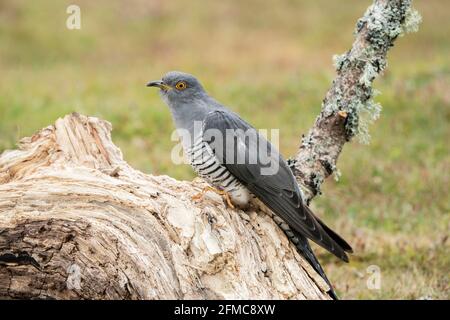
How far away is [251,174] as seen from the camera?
4.90 meters

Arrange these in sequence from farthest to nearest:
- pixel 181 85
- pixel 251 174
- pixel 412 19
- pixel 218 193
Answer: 1. pixel 412 19
2. pixel 181 85
3. pixel 218 193
4. pixel 251 174

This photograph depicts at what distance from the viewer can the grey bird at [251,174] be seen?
484 centimetres

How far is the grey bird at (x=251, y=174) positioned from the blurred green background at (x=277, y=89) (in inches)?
59.1

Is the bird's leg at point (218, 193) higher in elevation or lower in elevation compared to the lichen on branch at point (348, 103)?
lower

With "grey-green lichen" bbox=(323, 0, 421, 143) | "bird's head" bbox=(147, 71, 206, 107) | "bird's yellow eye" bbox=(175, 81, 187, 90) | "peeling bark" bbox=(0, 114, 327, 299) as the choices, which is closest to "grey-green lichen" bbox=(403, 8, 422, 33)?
"grey-green lichen" bbox=(323, 0, 421, 143)

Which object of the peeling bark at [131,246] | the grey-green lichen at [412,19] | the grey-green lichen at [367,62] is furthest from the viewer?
the grey-green lichen at [412,19]

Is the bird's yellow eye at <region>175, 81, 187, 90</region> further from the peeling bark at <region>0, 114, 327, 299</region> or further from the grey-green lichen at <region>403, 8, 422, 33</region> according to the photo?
A: the grey-green lichen at <region>403, 8, 422, 33</region>

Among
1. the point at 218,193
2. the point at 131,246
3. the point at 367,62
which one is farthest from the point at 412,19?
the point at 131,246

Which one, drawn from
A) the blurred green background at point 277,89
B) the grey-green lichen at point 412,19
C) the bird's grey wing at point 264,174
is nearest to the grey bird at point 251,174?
the bird's grey wing at point 264,174

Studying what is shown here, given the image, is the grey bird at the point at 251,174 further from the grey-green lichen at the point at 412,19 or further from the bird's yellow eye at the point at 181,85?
the grey-green lichen at the point at 412,19

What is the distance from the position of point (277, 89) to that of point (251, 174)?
788 cm

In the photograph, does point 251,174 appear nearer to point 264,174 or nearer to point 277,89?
point 264,174
